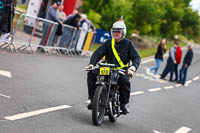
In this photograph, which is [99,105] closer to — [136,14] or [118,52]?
[118,52]

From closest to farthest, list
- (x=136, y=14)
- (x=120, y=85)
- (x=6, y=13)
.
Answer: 1. (x=120, y=85)
2. (x=6, y=13)
3. (x=136, y=14)

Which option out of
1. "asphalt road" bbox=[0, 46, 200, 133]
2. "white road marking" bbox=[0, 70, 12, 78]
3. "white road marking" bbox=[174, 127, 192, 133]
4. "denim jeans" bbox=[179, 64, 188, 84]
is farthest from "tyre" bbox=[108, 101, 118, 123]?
"denim jeans" bbox=[179, 64, 188, 84]

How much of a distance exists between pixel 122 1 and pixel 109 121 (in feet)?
103

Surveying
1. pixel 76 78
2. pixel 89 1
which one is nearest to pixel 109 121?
pixel 76 78

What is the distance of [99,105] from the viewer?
7.51 metres

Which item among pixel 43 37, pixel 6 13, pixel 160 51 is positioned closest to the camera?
pixel 6 13

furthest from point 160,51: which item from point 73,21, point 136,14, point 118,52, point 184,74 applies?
point 136,14

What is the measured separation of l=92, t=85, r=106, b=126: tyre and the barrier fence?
821cm

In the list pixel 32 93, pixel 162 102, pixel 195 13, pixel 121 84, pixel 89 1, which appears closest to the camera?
pixel 121 84

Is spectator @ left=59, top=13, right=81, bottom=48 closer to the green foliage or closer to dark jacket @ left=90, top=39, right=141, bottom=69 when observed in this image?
dark jacket @ left=90, top=39, right=141, bottom=69

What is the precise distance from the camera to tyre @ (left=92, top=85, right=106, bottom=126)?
23.7 ft

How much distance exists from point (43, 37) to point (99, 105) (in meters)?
10.4

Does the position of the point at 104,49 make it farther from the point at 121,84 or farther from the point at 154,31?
the point at 154,31

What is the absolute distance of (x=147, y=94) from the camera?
14.3 meters
